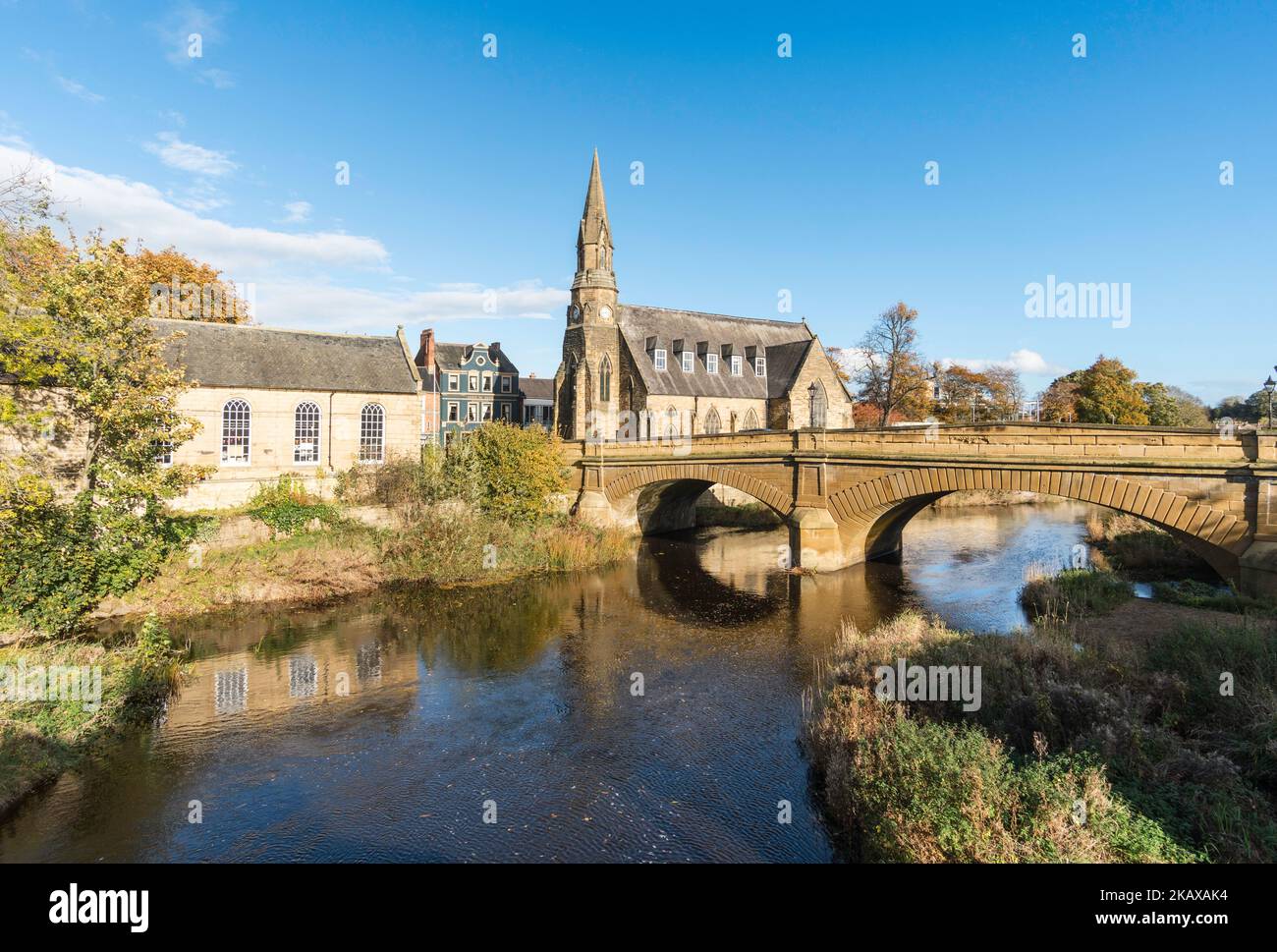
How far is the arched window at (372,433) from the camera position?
36281 mm

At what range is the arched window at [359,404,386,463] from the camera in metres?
36.3

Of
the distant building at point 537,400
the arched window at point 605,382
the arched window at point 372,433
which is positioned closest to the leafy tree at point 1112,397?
the arched window at point 605,382

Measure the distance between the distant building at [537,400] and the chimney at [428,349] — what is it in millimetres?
10188

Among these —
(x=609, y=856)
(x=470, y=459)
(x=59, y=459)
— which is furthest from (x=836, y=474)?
(x=59, y=459)

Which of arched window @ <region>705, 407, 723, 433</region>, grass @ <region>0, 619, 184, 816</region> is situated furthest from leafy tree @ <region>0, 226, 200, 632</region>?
arched window @ <region>705, 407, 723, 433</region>

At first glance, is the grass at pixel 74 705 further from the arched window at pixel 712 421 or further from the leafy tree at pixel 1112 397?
the leafy tree at pixel 1112 397

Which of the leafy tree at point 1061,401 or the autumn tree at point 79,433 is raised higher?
the leafy tree at point 1061,401

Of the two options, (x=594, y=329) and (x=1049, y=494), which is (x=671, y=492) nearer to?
(x=594, y=329)

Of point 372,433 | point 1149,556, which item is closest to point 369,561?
point 372,433

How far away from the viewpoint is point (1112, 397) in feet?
194

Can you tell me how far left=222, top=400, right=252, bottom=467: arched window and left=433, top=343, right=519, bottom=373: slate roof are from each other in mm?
25100

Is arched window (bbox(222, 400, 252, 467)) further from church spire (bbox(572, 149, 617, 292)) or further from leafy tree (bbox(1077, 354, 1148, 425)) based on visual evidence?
leafy tree (bbox(1077, 354, 1148, 425))
